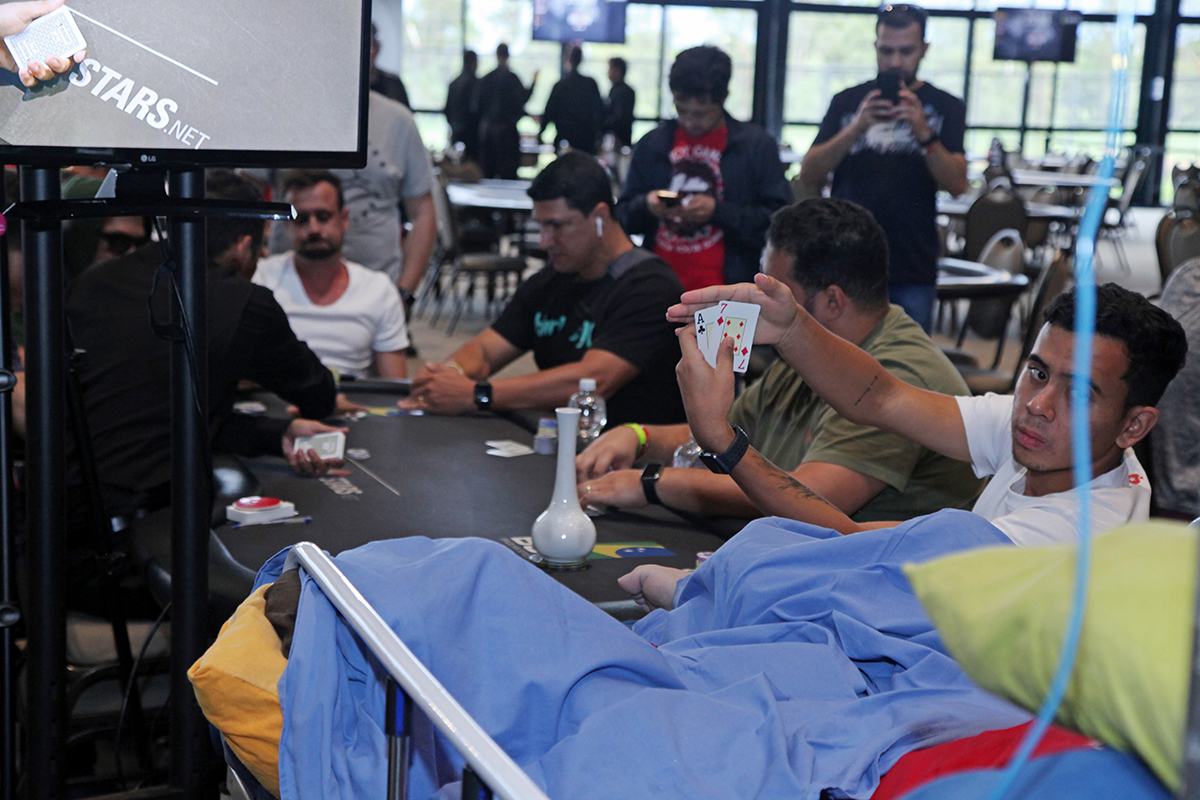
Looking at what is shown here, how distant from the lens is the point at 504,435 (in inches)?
106

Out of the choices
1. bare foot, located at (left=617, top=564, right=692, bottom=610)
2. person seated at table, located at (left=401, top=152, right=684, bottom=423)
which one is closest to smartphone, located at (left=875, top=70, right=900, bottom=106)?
person seated at table, located at (left=401, top=152, right=684, bottom=423)

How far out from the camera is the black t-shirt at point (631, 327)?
115 inches

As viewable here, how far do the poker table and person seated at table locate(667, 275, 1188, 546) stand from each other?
218 mm

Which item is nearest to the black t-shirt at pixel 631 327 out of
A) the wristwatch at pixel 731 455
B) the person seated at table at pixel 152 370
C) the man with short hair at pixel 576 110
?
the person seated at table at pixel 152 370

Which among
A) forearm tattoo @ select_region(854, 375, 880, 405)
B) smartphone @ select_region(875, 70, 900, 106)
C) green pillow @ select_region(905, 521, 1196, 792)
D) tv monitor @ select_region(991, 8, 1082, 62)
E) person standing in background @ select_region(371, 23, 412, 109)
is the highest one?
tv monitor @ select_region(991, 8, 1082, 62)

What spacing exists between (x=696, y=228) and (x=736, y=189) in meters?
0.18

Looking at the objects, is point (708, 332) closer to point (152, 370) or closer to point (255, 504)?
point (255, 504)

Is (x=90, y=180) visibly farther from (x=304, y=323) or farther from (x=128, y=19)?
(x=128, y=19)

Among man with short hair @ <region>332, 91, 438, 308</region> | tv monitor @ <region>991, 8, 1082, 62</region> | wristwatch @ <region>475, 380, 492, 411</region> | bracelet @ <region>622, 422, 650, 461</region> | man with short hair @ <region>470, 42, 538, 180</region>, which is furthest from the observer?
tv monitor @ <region>991, 8, 1082, 62</region>

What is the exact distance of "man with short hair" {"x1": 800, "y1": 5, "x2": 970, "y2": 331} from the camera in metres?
3.47

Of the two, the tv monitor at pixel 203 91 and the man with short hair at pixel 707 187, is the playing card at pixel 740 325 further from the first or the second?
the man with short hair at pixel 707 187

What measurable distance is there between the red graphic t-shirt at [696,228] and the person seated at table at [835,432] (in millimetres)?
1159

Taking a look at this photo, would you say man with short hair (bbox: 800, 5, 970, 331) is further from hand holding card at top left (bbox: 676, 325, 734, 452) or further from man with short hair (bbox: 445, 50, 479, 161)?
man with short hair (bbox: 445, 50, 479, 161)

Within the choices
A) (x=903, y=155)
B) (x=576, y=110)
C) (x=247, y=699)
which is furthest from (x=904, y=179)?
(x=576, y=110)
